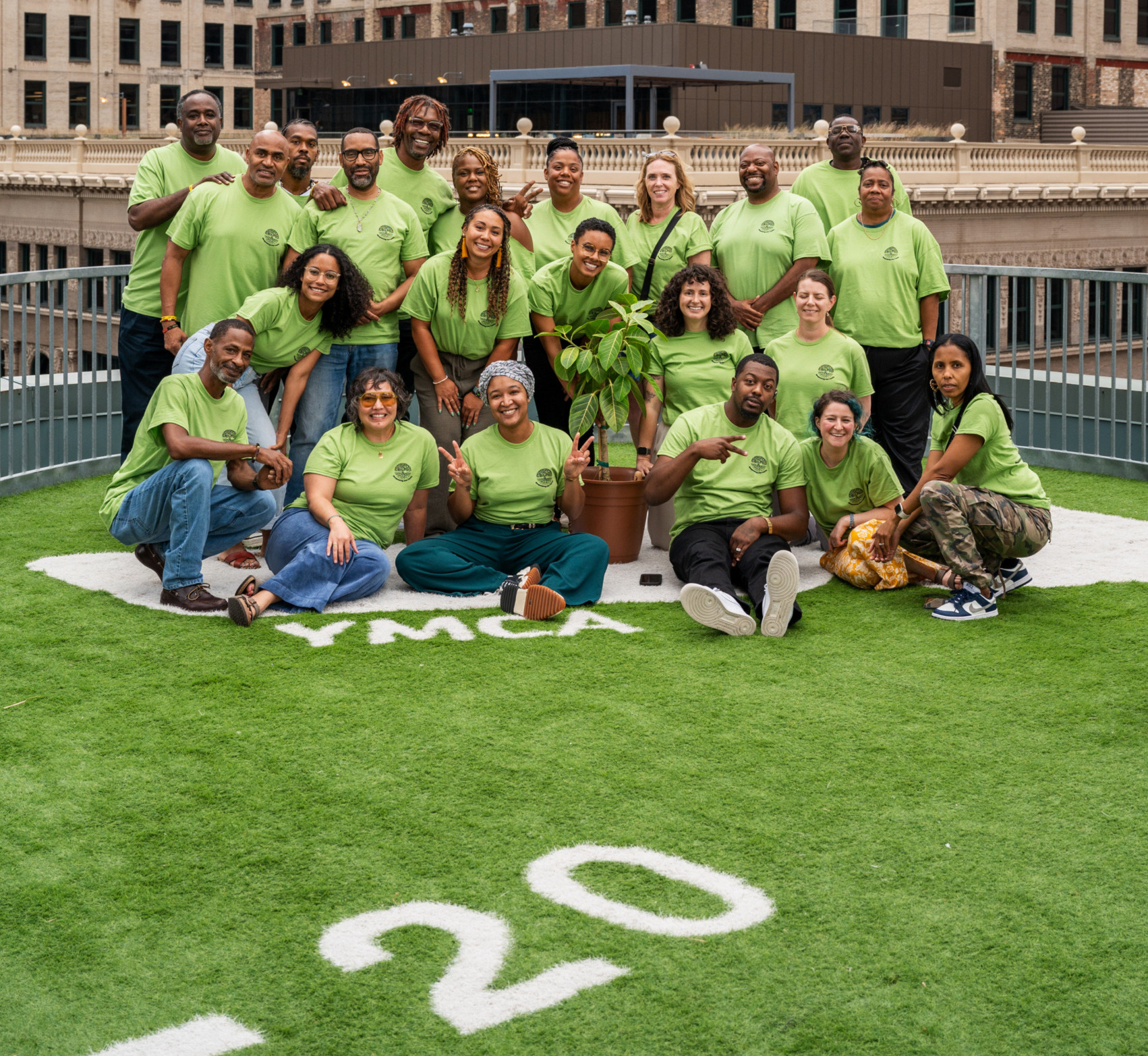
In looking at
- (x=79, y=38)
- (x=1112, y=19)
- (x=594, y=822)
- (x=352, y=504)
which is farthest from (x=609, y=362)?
(x=79, y=38)

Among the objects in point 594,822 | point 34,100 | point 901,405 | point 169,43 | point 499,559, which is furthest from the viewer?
point 169,43

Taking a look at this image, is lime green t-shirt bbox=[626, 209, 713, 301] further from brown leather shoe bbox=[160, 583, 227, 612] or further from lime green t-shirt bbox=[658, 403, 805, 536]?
brown leather shoe bbox=[160, 583, 227, 612]

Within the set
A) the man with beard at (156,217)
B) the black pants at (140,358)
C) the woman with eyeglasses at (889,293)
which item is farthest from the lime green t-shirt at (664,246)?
the black pants at (140,358)

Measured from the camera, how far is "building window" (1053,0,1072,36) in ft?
163

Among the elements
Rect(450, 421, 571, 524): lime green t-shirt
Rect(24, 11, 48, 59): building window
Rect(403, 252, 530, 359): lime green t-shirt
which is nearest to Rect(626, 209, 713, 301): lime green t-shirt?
Rect(403, 252, 530, 359): lime green t-shirt

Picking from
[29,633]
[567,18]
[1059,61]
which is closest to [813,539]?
[29,633]

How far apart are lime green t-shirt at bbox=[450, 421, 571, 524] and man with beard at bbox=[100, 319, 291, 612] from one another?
2.96 ft

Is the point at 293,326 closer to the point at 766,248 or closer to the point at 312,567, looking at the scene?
the point at 312,567

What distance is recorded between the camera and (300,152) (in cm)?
778

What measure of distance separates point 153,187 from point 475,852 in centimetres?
488

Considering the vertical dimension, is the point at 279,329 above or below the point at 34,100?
below

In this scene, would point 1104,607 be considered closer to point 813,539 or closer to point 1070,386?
point 813,539

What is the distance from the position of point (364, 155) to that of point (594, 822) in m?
4.21

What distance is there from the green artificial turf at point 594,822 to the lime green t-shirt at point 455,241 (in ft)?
7.40
